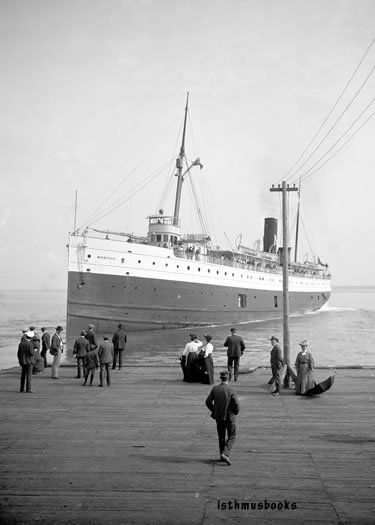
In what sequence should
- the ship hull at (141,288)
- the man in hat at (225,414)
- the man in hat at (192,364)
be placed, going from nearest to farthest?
the man in hat at (225,414), the man in hat at (192,364), the ship hull at (141,288)

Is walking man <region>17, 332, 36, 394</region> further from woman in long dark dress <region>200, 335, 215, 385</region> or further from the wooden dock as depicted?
woman in long dark dress <region>200, 335, 215, 385</region>

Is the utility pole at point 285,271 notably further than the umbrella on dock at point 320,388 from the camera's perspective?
Yes

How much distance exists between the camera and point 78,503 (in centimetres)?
477

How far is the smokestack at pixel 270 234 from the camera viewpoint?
6000 cm

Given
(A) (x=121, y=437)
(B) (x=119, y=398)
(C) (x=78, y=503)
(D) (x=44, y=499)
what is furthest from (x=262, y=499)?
(B) (x=119, y=398)

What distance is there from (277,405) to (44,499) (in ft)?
17.6

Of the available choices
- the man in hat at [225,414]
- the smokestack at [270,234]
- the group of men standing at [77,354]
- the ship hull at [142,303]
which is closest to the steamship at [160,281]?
the ship hull at [142,303]

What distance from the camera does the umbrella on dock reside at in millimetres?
9555

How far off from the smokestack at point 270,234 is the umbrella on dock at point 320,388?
5068 centimetres

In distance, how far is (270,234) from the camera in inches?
2370

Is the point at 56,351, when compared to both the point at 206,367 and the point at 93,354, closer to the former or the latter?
the point at 93,354

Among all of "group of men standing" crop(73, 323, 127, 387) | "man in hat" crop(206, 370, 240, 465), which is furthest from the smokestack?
"man in hat" crop(206, 370, 240, 465)

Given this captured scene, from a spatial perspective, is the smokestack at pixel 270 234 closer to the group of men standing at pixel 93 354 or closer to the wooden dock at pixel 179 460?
the group of men standing at pixel 93 354

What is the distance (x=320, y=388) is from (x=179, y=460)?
4671 millimetres
